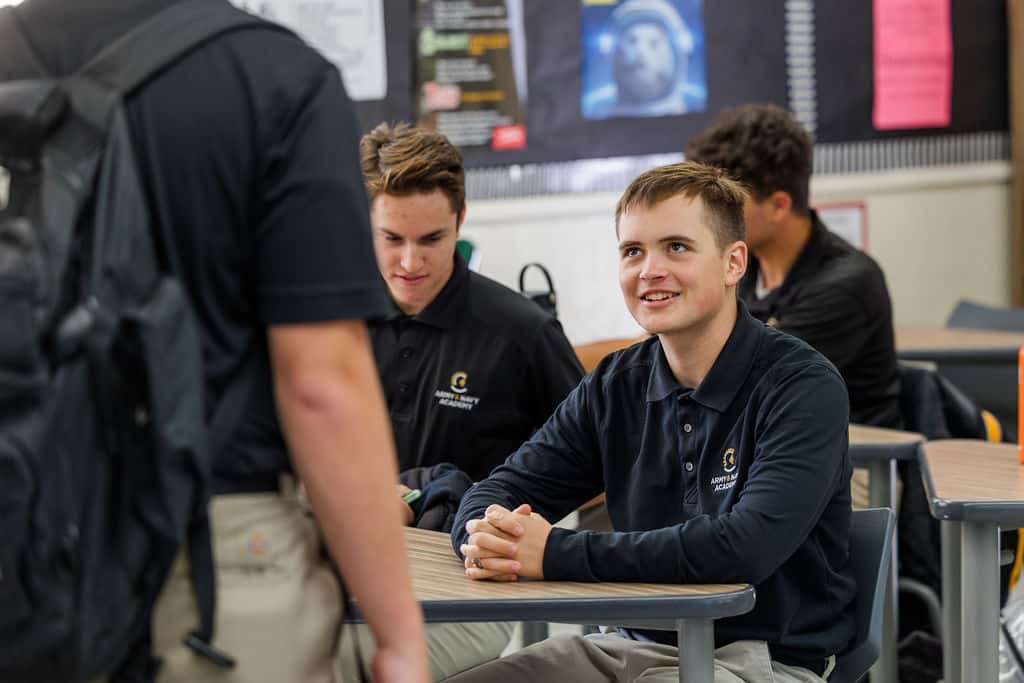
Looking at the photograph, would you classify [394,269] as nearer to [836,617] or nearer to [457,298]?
[457,298]

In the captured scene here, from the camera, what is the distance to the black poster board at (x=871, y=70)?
16.0 feet

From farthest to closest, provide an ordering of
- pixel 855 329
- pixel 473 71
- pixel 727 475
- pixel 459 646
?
pixel 473 71 < pixel 855 329 < pixel 459 646 < pixel 727 475

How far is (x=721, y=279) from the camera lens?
211 cm

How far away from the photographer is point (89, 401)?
1.07 metres

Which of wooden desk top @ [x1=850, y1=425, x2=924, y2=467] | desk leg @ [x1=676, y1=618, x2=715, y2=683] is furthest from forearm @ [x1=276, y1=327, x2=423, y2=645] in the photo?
wooden desk top @ [x1=850, y1=425, x2=924, y2=467]

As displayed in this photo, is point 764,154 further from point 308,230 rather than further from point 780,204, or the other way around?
point 308,230

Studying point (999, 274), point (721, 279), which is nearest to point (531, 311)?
point (721, 279)

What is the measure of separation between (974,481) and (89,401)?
5.15 feet

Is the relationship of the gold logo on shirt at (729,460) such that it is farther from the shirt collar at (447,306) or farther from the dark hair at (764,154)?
the dark hair at (764,154)

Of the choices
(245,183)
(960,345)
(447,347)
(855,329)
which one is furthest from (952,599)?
(245,183)

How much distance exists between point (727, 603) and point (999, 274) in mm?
3898

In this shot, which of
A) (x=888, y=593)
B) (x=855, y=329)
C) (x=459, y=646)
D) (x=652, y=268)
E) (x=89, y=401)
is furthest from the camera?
(x=855, y=329)

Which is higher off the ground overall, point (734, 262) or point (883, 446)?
point (734, 262)

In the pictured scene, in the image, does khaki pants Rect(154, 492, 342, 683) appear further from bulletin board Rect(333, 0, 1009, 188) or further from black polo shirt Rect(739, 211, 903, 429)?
bulletin board Rect(333, 0, 1009, 188)
